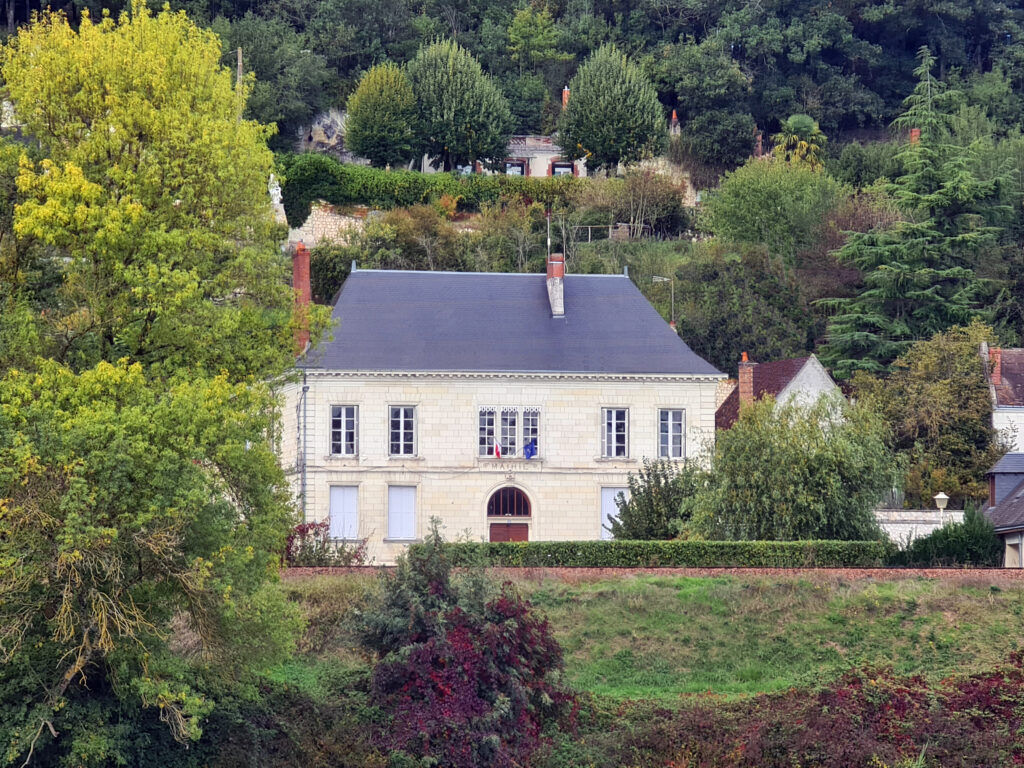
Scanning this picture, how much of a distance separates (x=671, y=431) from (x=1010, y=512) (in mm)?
8332

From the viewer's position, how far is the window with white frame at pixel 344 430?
40344 mm

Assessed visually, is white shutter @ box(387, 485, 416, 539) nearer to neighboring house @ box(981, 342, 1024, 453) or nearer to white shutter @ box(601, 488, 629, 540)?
white shutter @ box(601, 488, 629, 540)

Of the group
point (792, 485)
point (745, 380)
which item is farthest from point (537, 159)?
point (792, 485)

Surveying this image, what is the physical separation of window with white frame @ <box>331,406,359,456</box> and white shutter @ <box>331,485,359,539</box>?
78cm

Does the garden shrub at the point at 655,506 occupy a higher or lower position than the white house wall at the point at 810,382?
lower

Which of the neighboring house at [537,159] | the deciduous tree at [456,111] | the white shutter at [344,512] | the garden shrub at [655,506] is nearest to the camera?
the garden shrub at [655,506]

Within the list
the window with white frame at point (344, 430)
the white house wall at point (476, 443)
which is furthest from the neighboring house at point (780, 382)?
the window with white frame at point (344, 430)

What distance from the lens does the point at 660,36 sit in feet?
253

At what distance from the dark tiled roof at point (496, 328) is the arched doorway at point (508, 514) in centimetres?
273

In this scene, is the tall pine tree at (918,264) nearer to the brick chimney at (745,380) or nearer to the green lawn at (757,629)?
the brick chimney at (745,380)

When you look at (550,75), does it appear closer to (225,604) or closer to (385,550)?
(385,550)

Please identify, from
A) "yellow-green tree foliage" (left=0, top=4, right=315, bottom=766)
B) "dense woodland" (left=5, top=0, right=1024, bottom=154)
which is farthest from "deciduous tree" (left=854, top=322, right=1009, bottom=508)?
"dense woodland" (left=5, top=0, right=1024, bottom=154)

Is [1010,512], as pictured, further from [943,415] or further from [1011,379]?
[1011,379]

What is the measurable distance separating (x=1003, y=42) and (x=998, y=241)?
24.4 meters
